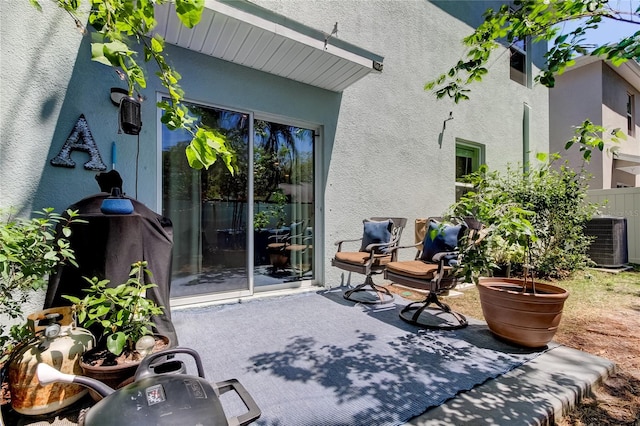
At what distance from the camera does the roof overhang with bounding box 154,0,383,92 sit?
288cm

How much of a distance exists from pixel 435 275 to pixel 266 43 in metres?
3.03

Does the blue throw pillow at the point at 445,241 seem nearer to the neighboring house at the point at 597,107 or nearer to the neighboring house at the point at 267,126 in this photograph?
the neighboring house at the point at 267,126

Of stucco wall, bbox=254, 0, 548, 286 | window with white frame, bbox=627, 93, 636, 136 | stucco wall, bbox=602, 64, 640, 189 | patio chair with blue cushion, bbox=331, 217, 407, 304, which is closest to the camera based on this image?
patio chair with blue cushion, bbox=331, 217, 407, 304

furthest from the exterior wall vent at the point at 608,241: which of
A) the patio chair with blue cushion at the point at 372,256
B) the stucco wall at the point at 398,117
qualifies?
the patio chair with blue cushion at the point at 372,256

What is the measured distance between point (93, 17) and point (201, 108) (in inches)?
115

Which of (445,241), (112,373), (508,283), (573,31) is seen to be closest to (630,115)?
(445,241)

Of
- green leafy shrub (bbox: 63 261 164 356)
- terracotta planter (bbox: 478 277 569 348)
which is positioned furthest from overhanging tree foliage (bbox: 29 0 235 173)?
→ terracotta planter (bbox: 478 277 569 348)

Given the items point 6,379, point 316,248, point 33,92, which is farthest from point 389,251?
point 33,92

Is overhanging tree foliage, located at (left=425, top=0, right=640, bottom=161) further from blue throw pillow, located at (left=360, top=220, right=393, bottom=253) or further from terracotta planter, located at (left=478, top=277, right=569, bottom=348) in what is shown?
blue throw pillow, located at (left=360, top=220, right=393, bottom=253)

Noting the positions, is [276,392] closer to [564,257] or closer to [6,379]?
[6,379]

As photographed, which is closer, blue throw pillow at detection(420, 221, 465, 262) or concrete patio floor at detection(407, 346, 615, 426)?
concrete patio floor at detection(407, 346, 615, 426)

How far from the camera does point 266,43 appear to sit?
332 cm

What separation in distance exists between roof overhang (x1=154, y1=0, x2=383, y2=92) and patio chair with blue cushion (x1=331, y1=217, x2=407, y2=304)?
6.88 feet

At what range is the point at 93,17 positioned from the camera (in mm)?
1026
